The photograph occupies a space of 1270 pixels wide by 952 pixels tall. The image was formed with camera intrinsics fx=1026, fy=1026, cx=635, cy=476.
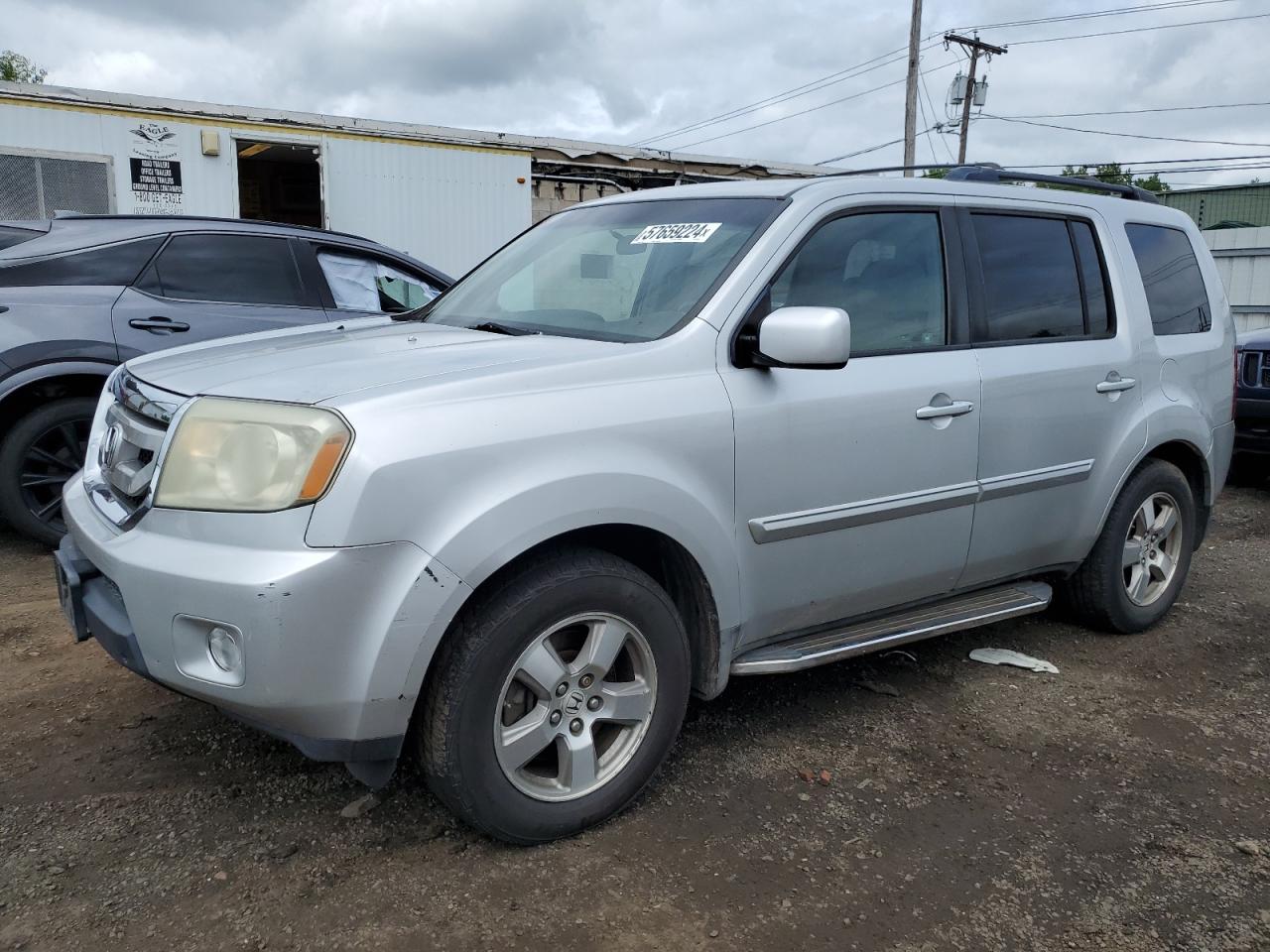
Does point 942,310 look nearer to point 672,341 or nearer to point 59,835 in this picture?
point 672,341

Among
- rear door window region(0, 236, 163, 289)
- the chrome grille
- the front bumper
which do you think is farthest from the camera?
the chrome grille

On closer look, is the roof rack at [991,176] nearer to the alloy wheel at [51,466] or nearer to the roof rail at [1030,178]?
the roof rail at [1030,178]

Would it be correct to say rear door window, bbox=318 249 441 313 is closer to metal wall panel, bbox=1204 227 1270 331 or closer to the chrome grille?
the chrome grille

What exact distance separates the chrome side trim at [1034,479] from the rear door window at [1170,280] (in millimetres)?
832

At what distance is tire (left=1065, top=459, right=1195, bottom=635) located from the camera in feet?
13.9

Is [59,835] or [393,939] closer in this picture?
[393,939]

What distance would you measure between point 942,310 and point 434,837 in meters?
2.34

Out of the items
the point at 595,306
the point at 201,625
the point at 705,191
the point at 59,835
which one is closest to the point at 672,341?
the point at 595,306

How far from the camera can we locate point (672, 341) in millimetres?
2840

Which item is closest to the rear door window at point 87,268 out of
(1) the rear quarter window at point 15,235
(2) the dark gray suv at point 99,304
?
(2) the dark gray suv at point 99,304

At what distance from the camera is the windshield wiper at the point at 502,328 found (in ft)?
10.4

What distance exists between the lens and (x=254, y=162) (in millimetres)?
13930

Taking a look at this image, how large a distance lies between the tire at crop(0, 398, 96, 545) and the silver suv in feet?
7.39

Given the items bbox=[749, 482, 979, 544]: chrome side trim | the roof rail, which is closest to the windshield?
bbox=[749, 482, 979, 544]: chrome side trim
